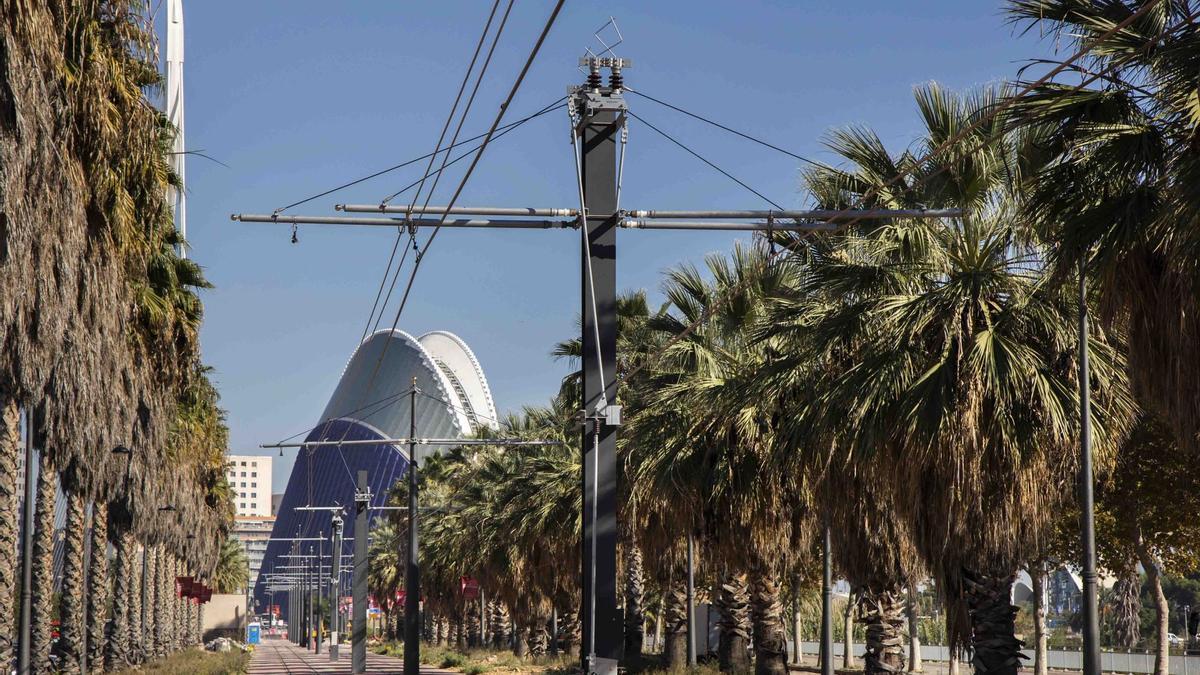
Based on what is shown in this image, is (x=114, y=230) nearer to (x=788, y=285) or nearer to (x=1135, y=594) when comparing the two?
(x=788, y=285)

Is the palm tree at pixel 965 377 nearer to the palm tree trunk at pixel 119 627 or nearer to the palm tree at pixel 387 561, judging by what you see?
the palm tree trunk at pixel 119 627

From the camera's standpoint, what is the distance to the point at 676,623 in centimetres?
3712

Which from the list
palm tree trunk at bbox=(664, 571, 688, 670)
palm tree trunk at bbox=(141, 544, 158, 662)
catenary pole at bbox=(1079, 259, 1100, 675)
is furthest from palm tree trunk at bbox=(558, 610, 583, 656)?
catenary pole at bbox=(1079, 259, 1100, 675)

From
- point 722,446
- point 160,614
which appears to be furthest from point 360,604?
point 722,446

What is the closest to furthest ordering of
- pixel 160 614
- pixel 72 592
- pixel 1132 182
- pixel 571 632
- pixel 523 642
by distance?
1. pixel 1132 182
2. pixel 72 592
3. pixel 571 632
4. pixel 160 614
5. pixel 523 642

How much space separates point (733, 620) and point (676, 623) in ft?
24.1

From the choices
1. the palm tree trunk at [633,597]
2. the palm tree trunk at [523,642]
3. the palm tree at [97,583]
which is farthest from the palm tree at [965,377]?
the palm tree trunk at [523,642]

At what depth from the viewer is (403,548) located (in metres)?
81.8

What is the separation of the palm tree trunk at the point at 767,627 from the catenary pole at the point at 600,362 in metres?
10.5

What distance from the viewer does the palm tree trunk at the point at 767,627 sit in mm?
26000

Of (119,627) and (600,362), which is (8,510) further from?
(119,627)

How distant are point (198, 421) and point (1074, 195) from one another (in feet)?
108

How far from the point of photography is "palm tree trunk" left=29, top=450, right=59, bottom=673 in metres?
27.8

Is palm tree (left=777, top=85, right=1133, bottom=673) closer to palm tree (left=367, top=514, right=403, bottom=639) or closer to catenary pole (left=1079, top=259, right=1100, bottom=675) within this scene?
catenary pole (left=1079, top=259, right=1100, bottom=675)
